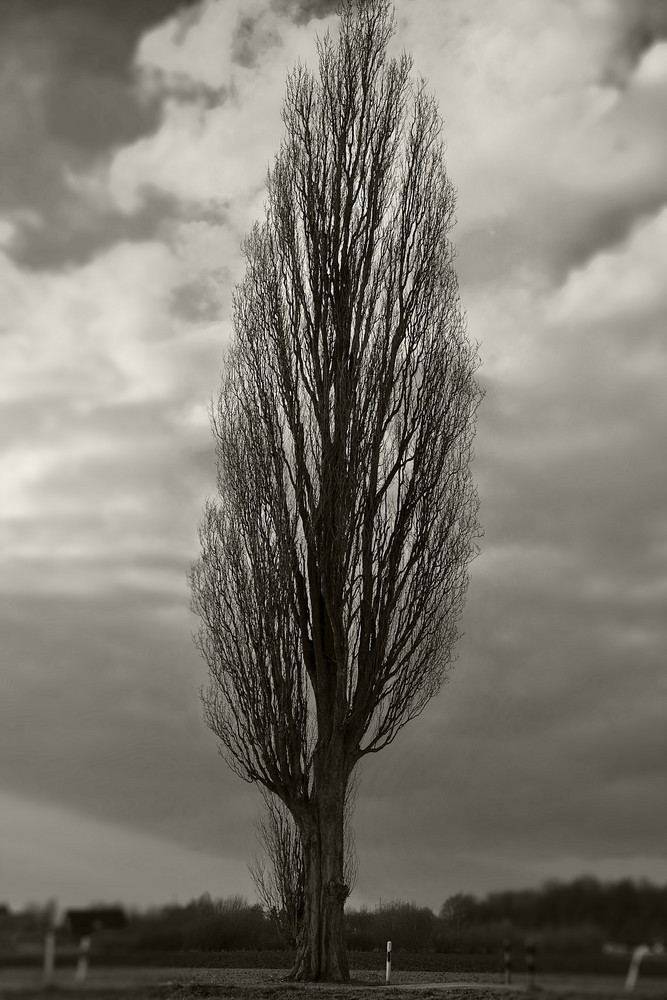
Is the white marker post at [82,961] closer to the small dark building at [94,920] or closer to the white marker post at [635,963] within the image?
the small dark building at [94,920]

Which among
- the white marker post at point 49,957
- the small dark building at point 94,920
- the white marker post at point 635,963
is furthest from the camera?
the white marker post at point 635,963

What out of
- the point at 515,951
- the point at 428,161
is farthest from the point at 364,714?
the point at 515,951

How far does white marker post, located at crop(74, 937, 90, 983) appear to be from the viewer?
13.9 feet

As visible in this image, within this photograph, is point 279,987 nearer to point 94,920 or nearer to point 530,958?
point 530,958

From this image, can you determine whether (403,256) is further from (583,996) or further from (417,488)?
(583,996)

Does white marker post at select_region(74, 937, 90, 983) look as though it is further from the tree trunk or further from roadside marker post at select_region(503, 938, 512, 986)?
the tree trunk

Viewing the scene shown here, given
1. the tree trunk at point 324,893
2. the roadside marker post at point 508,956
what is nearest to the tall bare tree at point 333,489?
the tree trunk at point 324,893

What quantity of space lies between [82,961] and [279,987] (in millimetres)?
11150

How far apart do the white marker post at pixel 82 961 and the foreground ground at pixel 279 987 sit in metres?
0.03

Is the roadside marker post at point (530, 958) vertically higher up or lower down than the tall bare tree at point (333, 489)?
lower down

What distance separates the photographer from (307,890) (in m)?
16.3

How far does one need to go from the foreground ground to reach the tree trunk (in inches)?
16.5

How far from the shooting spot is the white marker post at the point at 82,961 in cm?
423

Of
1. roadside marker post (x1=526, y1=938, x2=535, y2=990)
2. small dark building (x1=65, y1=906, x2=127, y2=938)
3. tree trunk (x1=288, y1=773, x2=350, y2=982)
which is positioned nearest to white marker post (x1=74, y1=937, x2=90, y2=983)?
small dark building (x1=65, y1=906, x2=127, y2=938)
